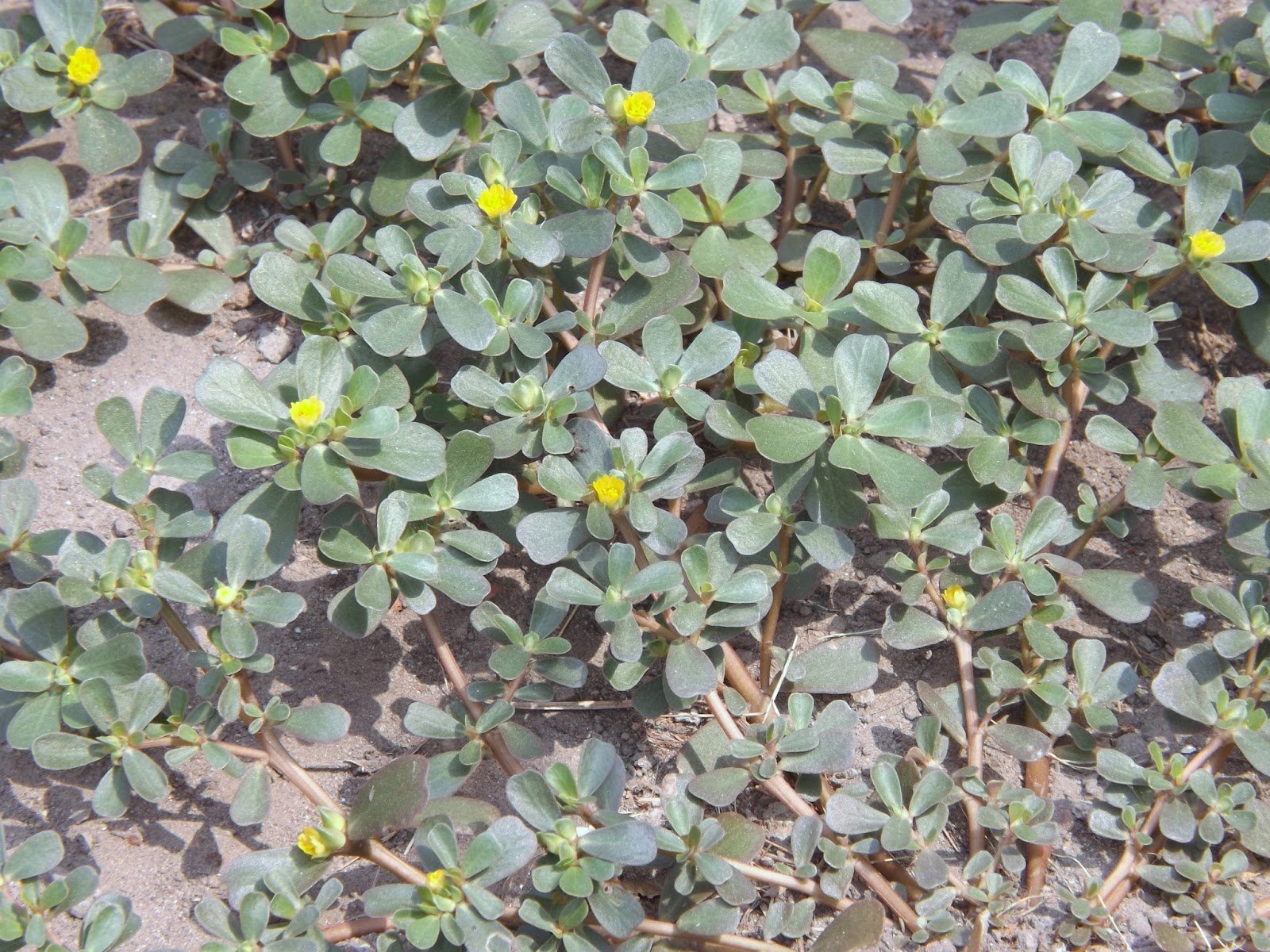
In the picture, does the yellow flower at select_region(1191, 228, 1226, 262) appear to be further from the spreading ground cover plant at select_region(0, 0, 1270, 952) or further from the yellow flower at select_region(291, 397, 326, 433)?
the yellow flower at select_region(291, 397, 326, 433)

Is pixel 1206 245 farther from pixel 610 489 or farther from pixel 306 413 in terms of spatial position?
pixel 306 413

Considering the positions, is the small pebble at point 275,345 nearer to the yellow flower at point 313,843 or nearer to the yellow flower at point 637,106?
the yellow flower at point 637,106

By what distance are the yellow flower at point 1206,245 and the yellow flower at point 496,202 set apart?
146 cm

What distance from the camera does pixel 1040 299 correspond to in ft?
7.49

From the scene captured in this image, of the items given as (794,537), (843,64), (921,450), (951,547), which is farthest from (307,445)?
(843,64)

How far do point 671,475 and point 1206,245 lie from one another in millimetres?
1268

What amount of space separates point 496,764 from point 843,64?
1962 mm

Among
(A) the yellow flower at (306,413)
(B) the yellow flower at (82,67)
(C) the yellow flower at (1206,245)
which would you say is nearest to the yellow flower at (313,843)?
(A) the yellow flower at (306,413)

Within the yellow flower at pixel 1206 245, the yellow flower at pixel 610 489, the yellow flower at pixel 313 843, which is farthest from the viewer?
the yellow flower at pixel 1206 245

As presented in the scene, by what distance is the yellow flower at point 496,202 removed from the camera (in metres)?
2.25

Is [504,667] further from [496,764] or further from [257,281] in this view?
[257,281]

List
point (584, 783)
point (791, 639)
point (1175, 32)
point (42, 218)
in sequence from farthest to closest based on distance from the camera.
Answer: point (1175, 32)
point (42, 218)
point (791, 639)
point (584, 783)

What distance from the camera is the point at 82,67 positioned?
2.62 meters

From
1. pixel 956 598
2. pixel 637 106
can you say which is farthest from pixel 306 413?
pixel 956 598
